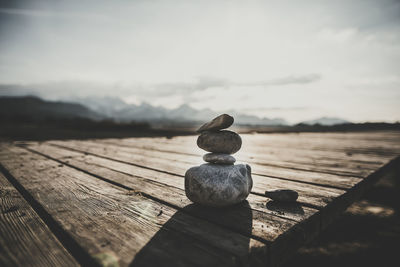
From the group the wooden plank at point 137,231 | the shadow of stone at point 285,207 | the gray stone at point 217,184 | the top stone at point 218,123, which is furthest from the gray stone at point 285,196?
the top stone at point 218,123

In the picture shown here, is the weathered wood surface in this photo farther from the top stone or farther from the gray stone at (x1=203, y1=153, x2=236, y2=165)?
the top stone

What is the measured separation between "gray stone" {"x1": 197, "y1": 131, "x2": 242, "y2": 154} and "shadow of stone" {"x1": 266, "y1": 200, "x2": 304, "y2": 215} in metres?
0.47

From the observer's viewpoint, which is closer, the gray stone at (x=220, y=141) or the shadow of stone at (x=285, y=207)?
the shadow of stone at (x=285, y=207)

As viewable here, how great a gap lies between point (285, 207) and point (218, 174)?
1.62 feet

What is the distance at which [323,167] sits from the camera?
2.57 metres

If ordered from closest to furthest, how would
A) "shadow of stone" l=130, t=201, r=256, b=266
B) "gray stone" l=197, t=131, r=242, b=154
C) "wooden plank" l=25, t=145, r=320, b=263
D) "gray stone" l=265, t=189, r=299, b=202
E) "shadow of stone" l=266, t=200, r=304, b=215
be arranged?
"shadow of stone" l=130, t=201, r=256, b=266
"wooden plank" l=25, t=145, r=320, b=263
"shadow of stone" l=266, t=200, r=304, b=215
"gray stone" l=265, t=189, r=299, b=202
"gray stone" l=197, t=131, r=242, b=154

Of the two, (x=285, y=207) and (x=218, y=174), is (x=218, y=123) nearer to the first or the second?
(x=218, y=174)

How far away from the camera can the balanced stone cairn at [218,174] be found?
4.25 ft

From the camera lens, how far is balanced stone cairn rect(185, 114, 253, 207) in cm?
129

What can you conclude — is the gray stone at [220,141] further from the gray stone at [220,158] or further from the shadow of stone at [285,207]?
the shadow of stone at [285,207]

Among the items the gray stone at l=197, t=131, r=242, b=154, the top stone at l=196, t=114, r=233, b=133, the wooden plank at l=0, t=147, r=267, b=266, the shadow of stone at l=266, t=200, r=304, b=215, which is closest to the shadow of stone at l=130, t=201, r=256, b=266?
the wooden plank at l=0, t=147, r=267, b=266

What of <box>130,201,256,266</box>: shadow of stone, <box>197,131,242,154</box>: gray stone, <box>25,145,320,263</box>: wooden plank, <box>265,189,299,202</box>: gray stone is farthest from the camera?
<box>197,131,242,154</box>: gray stone

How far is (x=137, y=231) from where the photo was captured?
1.02 m

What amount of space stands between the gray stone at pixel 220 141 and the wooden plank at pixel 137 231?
53 centimetres
